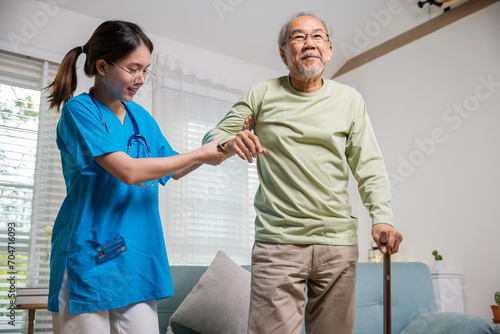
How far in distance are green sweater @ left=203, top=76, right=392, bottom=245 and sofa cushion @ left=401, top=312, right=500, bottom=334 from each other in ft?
4.93

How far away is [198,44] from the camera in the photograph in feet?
14.7

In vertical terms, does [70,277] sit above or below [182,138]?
below

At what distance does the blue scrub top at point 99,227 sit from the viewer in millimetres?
1146

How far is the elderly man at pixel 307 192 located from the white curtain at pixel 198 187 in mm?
2631

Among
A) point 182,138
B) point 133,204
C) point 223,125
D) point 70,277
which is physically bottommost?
point 70,277

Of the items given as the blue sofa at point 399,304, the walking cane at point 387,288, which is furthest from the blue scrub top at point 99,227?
the blue sofa at point 399,304

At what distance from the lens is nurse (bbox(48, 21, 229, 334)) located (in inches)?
45.1

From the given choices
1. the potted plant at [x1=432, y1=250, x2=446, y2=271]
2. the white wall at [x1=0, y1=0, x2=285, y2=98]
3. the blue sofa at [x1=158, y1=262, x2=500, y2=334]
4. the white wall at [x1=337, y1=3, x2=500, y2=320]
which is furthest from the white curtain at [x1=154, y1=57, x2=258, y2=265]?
the potted plant at [x1=432, y1=250, x2=446, y2=271]

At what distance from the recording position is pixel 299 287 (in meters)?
1.30

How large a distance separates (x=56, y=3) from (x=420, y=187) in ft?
11.4

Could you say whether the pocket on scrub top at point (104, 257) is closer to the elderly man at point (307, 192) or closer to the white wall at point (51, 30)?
the elderly man at point (307, 192)

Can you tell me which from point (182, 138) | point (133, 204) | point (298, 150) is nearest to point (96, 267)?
point (133, 204)

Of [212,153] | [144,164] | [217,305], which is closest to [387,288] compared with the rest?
[212,153]

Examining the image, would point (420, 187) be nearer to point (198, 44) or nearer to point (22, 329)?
point (198, 44)
